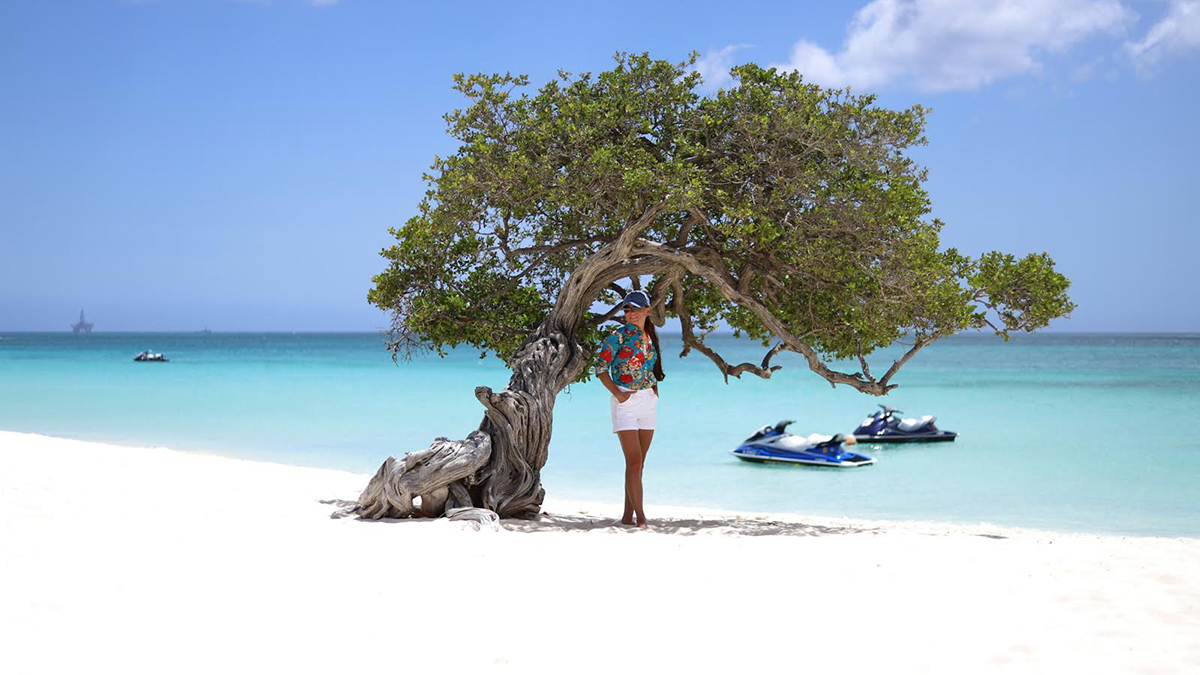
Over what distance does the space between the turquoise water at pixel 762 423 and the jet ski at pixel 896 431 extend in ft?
1.46

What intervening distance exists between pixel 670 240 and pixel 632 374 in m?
2.27

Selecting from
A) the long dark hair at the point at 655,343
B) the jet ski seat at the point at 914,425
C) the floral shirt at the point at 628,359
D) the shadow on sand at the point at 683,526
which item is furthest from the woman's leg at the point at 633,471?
the jet ski seat at the point at 914,425

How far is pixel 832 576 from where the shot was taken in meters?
5.69

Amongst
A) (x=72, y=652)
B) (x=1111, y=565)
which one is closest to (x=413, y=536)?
(x=72, y=652)

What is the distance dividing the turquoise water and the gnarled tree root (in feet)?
5.60

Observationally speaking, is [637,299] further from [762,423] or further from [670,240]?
[762,423]

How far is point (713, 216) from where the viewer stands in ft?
29.8

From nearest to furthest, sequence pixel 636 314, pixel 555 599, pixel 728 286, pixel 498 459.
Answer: pixel 555 599 → pixel 636 314 → pixel 498 459 → pixel 728 286

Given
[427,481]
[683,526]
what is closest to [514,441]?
[427,481]

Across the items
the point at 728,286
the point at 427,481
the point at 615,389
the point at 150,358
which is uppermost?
the point at 150,358

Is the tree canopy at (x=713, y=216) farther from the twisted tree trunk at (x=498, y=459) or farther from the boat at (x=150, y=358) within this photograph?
the boat at (x=150, y=358)

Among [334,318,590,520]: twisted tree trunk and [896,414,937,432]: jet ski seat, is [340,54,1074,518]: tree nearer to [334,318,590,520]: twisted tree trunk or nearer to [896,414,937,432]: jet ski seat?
[334,318,590,520]: twisted tree trunk

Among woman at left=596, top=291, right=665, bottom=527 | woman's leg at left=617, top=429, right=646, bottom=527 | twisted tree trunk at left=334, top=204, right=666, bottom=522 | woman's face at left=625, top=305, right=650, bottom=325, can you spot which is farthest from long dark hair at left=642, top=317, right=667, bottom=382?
twisted tree trunk at left=334, top=204, right=666, bottom=522

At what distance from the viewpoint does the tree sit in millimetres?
8258
